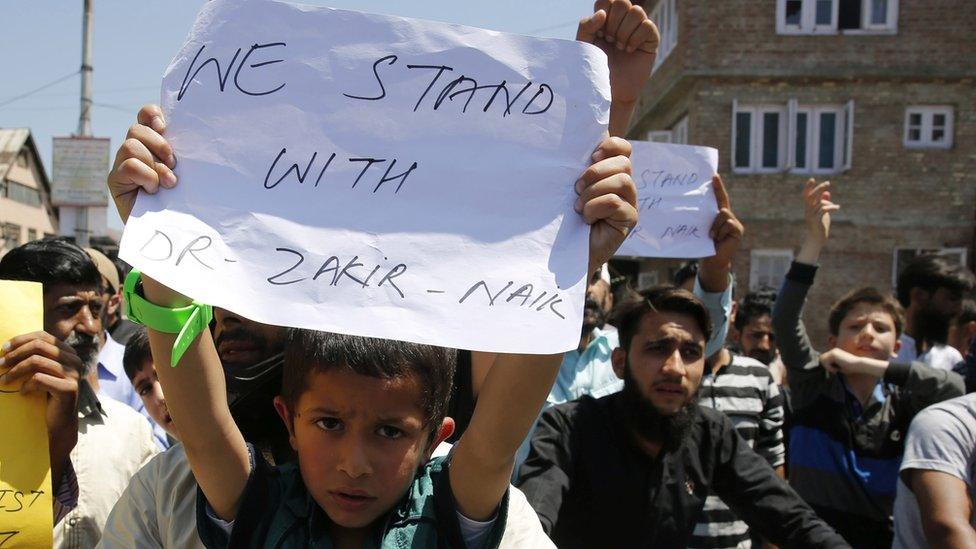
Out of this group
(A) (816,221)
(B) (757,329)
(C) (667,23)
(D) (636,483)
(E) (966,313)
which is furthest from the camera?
(C) (667,23)

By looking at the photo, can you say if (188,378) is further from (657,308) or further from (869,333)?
(869,333)

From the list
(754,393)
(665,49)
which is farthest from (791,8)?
(754,393)

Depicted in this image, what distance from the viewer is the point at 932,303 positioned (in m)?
5.19

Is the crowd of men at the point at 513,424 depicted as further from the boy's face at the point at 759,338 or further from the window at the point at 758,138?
the window at the point at 758,138

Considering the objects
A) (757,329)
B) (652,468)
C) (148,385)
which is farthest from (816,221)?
(148,385)

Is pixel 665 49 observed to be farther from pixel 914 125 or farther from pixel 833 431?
pixel 833 431

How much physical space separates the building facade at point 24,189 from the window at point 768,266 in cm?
3123

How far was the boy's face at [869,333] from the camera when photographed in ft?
11.8

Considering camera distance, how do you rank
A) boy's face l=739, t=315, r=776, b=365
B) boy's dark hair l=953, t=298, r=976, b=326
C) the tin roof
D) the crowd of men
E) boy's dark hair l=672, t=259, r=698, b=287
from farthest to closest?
1. the tin roof
2. boy's face l=739, t=315, r=776, b=365
3. boy's dark hair l=953, t=298, r=976, b=326
4. boy's dark hair l=672, t=259, r=698, b=287
5. the crowd of men

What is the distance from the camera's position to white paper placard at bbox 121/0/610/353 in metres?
1.42

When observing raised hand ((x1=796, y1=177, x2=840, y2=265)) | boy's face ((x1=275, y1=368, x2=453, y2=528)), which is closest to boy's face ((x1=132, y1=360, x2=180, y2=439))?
boy's face ((x1=275, y1=368, x2=453, y2=528))

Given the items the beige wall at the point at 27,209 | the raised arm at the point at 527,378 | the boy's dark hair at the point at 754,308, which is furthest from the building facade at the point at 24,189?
the raised arm at the point at 527,378

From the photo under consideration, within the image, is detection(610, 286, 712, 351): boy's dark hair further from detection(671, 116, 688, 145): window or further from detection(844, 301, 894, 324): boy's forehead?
detection(671, 116, 688, 145): window

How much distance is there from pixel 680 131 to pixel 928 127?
4.66 m
